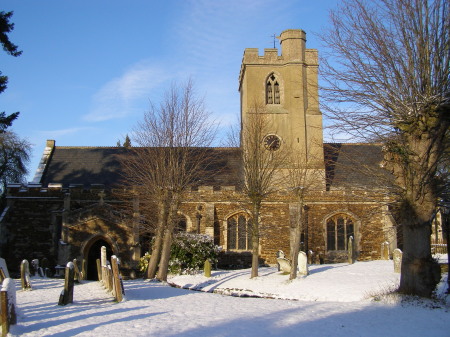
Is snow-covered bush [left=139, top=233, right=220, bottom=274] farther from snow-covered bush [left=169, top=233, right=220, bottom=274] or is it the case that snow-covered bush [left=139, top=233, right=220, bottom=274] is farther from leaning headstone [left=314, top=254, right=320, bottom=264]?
leaning headstone [left=314, top=254, right=320, bottom=264]

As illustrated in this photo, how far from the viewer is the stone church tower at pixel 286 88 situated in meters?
26.8

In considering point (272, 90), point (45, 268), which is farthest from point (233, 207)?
point (45, 268)

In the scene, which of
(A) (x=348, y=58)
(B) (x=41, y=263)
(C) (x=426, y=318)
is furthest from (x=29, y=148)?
(C) (x=426, y=318)

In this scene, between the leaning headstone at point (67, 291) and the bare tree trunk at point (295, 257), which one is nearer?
the leaning headstone at point (67, 291)

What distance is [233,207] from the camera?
24953 millimetres

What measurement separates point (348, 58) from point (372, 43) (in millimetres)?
696

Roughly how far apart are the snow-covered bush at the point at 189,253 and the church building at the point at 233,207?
239cm

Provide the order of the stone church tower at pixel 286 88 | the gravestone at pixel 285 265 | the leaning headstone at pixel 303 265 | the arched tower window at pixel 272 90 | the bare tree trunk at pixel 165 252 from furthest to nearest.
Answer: the arched tower window at pixel 272 90 → the stone church tower at pixel 286 88 → the bare tree trunk at pixel 165 252 → the gravestone at pixel 285 265 → the leaning headstone at pixel 303 265

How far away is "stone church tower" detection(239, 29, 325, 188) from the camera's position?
2684 centimetres

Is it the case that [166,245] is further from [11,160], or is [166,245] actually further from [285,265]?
[11,160]

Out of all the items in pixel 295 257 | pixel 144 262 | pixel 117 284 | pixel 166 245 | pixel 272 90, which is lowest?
pixel 144 262

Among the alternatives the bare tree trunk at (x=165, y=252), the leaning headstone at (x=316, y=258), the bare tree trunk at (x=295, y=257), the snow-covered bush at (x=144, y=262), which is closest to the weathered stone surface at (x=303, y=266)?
the bare tree trunk at (x=295, y=257)

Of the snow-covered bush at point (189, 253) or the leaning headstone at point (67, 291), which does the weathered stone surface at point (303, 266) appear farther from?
the leaning headstone at point (67, 291)

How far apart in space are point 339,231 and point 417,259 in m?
14.7
